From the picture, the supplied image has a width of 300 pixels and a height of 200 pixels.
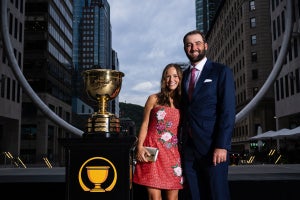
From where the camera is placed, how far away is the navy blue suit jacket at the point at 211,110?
428 cm

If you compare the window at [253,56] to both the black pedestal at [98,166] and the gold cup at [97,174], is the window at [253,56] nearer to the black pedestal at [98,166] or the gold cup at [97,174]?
the black pedestal at [98,166]

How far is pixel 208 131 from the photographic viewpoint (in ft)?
14.5

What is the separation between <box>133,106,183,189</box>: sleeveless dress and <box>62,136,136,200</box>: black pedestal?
620 millimetres

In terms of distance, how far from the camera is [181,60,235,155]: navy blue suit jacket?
428 cm

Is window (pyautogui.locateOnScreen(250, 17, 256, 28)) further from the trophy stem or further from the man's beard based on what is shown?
the man's beard

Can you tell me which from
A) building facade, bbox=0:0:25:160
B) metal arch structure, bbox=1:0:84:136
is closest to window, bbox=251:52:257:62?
building facade, bbox=0:0:25:160

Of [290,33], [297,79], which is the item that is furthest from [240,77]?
[290,33]

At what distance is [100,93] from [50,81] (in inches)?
2119

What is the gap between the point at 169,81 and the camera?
4.96m

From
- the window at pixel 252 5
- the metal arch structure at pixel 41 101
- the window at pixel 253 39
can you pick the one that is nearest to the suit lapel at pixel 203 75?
the metal arch structure at pixel 41 101

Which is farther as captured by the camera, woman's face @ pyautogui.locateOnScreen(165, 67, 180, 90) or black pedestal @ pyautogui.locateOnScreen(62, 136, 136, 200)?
black pedestal @ pyautogui.locateOnScreen(62, 136, 136, 200)

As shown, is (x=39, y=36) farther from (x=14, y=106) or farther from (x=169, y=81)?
(x=169, y=81)

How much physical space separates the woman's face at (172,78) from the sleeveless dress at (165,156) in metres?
0.31

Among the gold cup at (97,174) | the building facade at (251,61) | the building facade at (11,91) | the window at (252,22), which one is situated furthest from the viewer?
the window at (252,22)
